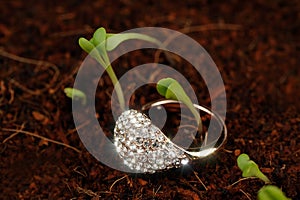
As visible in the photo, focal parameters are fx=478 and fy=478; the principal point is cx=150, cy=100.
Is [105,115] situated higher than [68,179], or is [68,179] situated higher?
[105,115]

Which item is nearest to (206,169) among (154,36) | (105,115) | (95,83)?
(105,115)

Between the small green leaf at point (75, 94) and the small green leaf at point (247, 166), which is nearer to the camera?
the small green leaf at point (247, 166)

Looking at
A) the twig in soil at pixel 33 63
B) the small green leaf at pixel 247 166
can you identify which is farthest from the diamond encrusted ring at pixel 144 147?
the twig in soil at pixel 33 63

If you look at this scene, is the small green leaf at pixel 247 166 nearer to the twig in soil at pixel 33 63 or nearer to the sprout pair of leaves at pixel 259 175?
the sprout pair of leaves at pixel 259 175

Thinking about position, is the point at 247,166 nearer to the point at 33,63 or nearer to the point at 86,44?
the point at 86,44

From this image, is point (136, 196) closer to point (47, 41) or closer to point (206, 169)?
point (206, 169)

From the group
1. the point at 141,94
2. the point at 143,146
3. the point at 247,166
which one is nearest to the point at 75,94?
the point at 141,94
